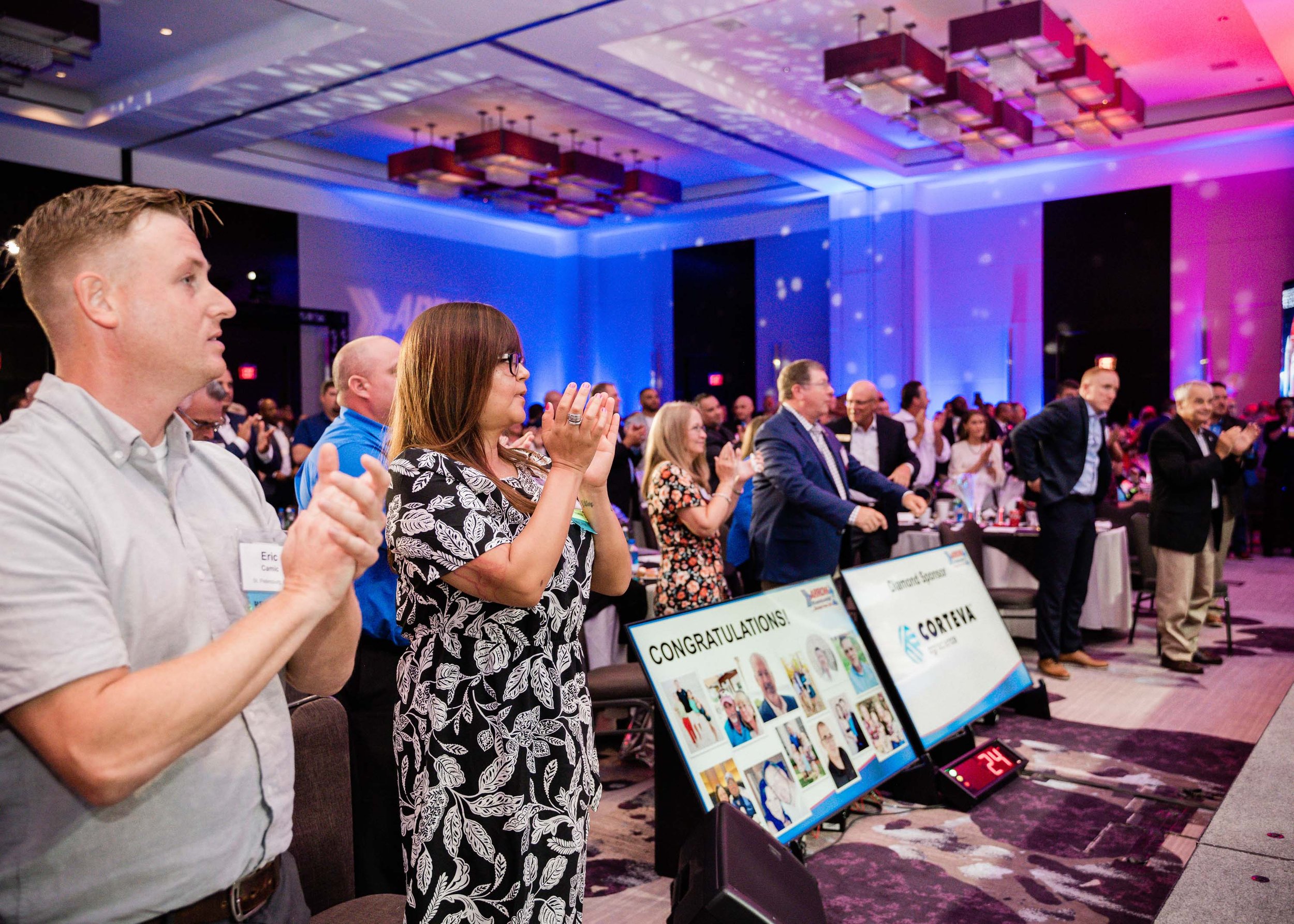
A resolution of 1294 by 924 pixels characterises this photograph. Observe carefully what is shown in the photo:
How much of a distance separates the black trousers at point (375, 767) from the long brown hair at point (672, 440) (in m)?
1.87

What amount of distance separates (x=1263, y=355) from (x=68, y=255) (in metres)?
12.3

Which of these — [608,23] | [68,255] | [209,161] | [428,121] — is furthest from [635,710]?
[209,161]

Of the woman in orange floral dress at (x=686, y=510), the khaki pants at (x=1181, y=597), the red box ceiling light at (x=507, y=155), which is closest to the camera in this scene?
the woman in orange floral dress at (x=686, y=510)

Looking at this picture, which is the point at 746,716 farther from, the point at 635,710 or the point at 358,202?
the point at 358,202

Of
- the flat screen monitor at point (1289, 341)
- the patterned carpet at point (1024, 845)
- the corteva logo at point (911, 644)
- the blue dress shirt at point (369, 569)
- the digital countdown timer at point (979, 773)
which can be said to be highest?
the flat screen monitor at point (1289, 341)

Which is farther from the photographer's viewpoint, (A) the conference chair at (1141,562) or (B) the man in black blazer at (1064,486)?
(A) the conference chair at (1141,562)

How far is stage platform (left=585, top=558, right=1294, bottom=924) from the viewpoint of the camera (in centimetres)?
177

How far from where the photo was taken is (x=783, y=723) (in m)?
2.86

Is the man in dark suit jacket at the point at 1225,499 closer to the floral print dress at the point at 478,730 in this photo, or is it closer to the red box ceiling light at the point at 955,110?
the red box ceiling light at the point at 955,110

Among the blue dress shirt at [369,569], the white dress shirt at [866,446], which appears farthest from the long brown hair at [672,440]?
the white dress shirt at [866,446]

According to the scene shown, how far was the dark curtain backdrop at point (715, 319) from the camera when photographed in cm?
1452

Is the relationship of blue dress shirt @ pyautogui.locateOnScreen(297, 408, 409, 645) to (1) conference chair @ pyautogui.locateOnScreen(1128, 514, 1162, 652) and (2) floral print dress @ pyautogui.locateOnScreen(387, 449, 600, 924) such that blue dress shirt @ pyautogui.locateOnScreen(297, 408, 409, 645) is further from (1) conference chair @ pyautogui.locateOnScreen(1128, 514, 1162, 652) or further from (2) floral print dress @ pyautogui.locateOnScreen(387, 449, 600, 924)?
(1) conference chair @ pyautogui.locateOnScreen(1128, 514, 1162, 652)

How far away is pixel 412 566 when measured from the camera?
66.3 inches

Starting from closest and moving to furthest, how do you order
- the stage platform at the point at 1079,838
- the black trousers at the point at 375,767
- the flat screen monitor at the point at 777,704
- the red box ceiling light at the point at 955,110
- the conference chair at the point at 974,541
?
the stage platform at the point at 1079,838
the black trousers at the point at 375,767
the flat screen monitor at the point at 777,704
the conference chair at the point at 974,541
the red box ceiling light at the point at 955,110
